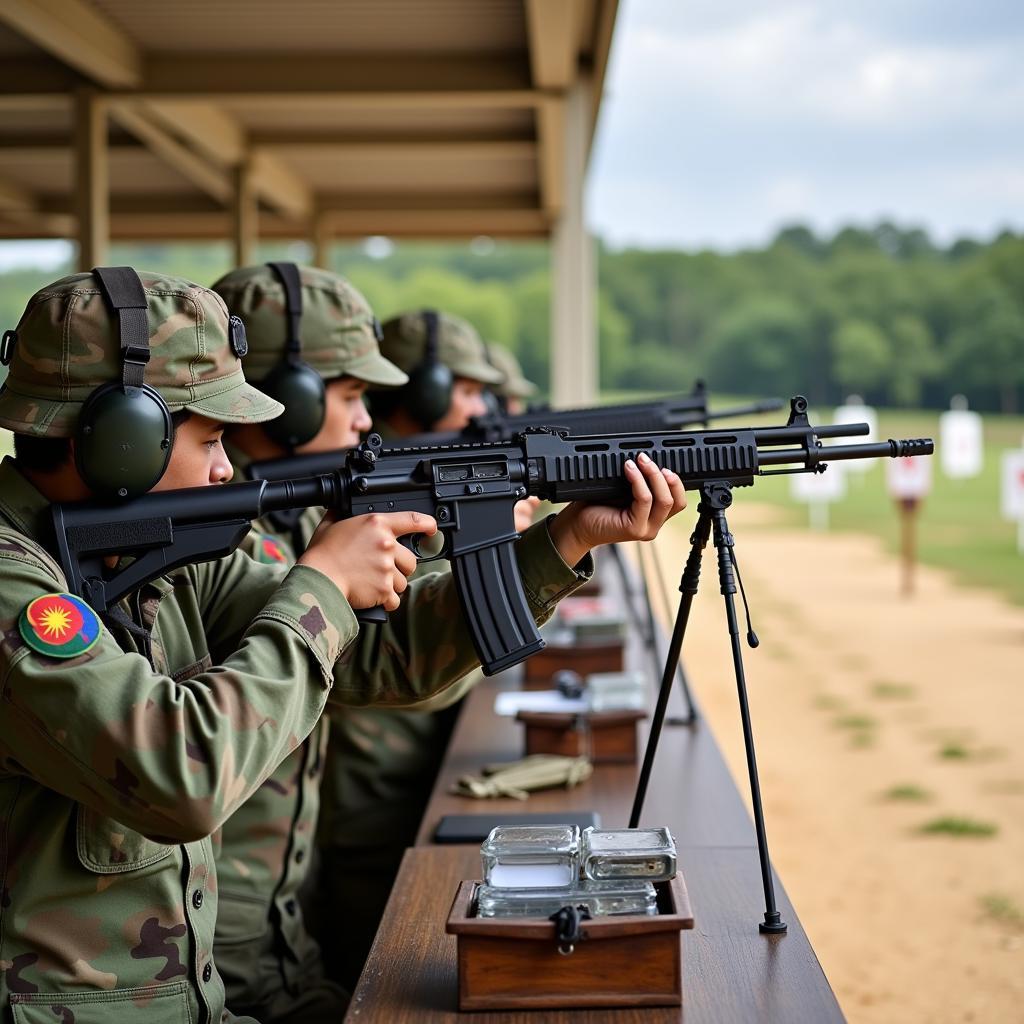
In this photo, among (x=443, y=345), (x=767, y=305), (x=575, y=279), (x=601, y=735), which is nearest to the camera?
(x=601, y=735)

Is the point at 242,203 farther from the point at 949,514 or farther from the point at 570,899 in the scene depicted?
the point at 949,514

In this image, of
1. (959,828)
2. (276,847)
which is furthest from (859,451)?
(959,828)

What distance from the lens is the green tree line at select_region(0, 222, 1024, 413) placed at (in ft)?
115

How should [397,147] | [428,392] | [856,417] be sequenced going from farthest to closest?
[856,417] → [397,147] → [428,392]

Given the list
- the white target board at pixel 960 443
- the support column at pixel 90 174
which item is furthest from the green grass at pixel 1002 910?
the white target board at pixel 960 443

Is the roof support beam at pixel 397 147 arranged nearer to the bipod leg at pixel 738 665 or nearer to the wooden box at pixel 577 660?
the wooden box at pixel 577 660

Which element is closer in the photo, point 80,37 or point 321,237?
point 80,37

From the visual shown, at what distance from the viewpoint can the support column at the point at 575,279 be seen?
630 centimetres

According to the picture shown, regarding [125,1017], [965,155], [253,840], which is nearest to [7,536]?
[125,1017]

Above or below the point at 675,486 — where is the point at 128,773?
below

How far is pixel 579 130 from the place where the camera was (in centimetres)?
626

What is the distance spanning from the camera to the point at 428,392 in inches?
143

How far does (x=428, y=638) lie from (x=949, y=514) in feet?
92.5

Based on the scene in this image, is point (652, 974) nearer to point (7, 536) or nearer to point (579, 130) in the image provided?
point (7, 536)
